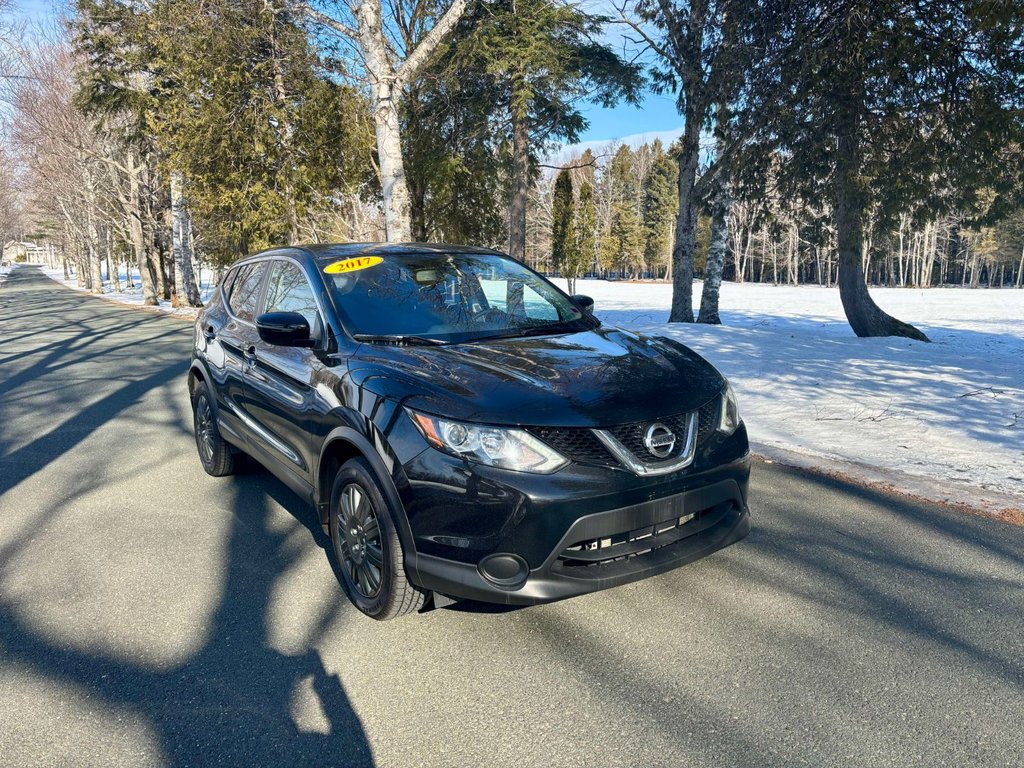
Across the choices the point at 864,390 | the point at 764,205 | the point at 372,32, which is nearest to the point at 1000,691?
the point at 864,390

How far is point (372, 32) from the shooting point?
1151 cm

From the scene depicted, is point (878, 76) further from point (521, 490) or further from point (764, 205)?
point (521, 490)

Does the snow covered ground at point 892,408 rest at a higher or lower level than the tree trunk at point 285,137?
lower

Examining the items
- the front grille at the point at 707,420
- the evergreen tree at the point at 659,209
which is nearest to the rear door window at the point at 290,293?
the front grille at the point at 707,420

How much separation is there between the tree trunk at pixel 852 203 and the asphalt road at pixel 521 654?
6766 mm

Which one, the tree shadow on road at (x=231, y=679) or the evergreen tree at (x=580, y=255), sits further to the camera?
the evergreen tree at (x=580, y=255)

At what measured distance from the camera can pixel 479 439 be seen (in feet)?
8.62

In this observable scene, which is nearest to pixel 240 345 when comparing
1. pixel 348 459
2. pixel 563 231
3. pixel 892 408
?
pixel 348 459

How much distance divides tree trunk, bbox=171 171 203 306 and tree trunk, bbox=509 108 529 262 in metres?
10.3

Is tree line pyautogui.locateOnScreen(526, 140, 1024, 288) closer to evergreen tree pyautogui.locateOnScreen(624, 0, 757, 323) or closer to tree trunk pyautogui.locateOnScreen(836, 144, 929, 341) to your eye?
evergreen tree pyautogui.locateOnScreen(624, 0, 757, 323)

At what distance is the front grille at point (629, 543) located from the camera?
268 cm

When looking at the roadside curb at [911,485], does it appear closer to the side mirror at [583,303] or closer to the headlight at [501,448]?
the side mirror at [583,303]

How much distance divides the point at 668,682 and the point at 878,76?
9.19m

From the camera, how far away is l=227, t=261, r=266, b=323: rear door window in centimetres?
454
